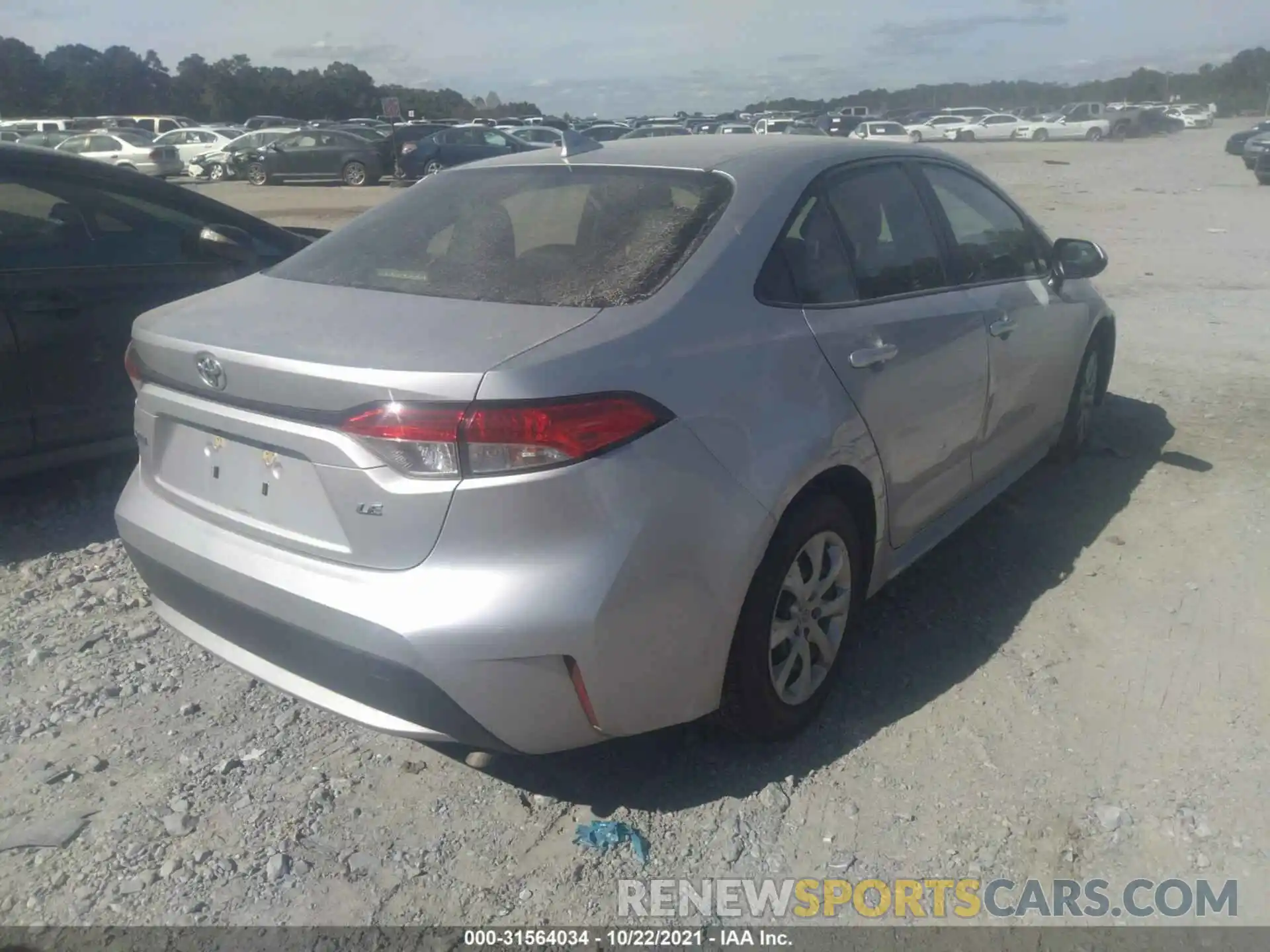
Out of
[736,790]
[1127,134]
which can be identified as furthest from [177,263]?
[1127,134]

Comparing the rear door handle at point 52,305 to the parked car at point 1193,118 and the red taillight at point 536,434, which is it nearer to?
the red taillight at point 536,434

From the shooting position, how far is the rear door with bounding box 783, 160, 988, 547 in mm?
3082

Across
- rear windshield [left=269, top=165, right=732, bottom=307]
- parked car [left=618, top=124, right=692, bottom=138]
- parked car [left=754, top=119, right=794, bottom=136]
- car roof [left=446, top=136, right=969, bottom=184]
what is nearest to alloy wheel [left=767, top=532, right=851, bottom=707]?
rear windshield [left=269, top=165, right=732, bottom=307]

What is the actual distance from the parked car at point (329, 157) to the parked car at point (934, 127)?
2909cm

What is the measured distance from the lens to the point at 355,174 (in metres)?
27.7

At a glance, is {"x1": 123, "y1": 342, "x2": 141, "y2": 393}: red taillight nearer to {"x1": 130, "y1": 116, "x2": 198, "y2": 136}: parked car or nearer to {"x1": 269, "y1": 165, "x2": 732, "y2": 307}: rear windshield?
{"x1": 269, "y1": 165, "x2": 732, "y2": 307}: rear windshield

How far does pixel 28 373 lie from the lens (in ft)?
14.4

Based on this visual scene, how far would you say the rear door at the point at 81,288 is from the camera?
14.5ft

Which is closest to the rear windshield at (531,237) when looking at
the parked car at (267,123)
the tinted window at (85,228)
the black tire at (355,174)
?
the tinted window at (85,228)

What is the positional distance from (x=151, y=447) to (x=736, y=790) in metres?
1.91

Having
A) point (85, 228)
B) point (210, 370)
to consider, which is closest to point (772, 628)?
point (210, 370)

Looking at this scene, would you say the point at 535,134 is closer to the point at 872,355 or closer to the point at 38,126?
the point at 38,126

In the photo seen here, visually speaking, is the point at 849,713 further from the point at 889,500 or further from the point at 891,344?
the point at 891,344

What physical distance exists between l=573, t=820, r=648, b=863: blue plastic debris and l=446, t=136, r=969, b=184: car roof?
187cm
